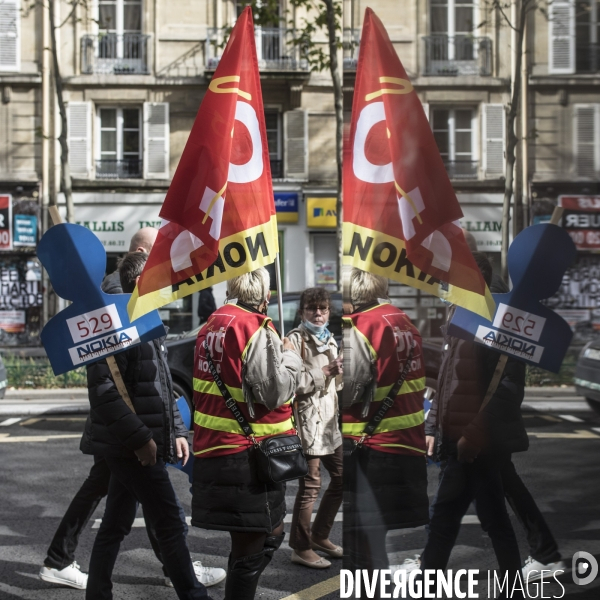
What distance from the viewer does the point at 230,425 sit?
2.78 m

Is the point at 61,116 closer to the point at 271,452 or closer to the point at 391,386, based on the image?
the point at 271,452

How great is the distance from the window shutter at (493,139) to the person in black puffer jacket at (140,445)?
194 cm

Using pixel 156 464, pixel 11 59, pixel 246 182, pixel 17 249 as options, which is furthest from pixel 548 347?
pixel 17 249

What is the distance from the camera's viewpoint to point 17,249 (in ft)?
21.4

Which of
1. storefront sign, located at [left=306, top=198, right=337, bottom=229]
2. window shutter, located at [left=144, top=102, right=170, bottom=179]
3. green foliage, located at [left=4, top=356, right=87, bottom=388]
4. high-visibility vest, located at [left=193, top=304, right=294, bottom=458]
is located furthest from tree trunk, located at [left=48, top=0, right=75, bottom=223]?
storefront sign, located at [left=306, top=198, right=337, bottom=229]

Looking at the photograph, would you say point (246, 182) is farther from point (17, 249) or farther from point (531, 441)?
point (17, 249)

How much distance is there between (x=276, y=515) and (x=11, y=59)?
2711 millimetres

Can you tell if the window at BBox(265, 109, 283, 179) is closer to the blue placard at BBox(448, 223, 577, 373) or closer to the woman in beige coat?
the woman in beige coat

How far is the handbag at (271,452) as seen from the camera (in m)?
2.73

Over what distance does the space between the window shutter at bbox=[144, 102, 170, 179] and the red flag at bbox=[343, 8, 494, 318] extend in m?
13.7

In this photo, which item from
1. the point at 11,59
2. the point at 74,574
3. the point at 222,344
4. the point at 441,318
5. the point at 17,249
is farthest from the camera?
the point at 17,249

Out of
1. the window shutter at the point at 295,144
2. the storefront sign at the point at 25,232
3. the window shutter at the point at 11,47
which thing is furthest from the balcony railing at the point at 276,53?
the window shutter at the point at 11,47

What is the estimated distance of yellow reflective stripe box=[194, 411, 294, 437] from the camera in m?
2.78

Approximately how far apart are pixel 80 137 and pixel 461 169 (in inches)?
519
